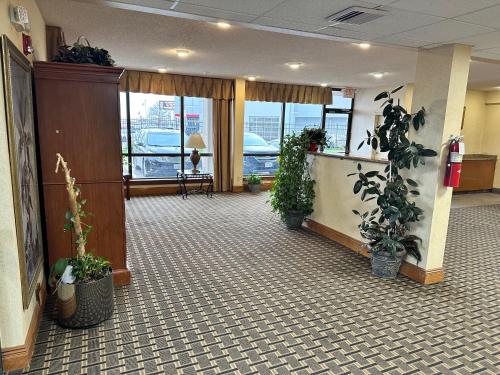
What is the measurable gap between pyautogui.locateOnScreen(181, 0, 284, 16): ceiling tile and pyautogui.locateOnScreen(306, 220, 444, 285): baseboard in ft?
9.60

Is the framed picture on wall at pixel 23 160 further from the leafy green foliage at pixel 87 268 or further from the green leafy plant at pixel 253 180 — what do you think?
the green leafy plant at pixel 253 180

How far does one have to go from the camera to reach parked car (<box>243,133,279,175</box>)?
346 inches

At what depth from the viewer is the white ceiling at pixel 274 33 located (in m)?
2.42

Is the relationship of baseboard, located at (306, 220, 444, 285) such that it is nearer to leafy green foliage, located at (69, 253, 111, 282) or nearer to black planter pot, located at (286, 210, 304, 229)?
black planter pot, located at (286, 210, 304, 229)

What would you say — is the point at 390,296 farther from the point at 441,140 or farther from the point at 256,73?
the point at 256,73

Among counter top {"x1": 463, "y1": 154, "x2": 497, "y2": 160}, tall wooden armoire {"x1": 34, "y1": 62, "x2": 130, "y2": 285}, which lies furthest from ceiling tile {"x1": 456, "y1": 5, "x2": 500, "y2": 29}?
counter top {"x1": 463, "y1": 154, "x2": 497, "y2": 160}

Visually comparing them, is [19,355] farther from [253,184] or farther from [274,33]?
[253,184]

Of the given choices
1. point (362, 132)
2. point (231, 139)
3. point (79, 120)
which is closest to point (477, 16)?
point (79, 120)

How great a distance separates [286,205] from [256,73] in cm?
314

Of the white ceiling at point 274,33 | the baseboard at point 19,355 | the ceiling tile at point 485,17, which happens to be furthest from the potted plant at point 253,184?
the baseboard at point 19,355

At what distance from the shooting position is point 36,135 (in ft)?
9.43

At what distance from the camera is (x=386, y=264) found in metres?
3.59

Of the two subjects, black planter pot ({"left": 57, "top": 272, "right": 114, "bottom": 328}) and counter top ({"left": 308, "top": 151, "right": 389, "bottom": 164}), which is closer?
black planter pot ({"left": 57, "top": 272, "right": 114, "bottom": 328})

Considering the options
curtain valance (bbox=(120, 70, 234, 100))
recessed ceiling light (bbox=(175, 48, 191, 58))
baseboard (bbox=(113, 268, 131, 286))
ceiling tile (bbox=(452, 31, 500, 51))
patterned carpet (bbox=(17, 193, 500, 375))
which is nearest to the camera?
patterned carpet (bbox=(17, 193, 500, 375))
